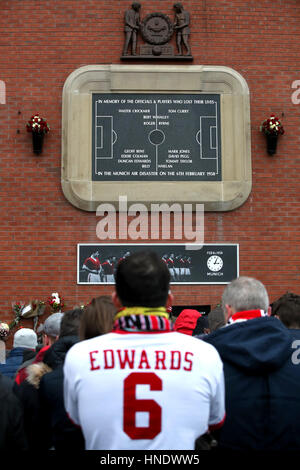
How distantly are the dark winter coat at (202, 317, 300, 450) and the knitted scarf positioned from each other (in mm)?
544

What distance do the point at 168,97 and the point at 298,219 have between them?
10.2 feet

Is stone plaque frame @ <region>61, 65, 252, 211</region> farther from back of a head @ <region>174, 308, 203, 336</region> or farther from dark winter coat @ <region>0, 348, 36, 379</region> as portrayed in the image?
dark winter coat @ <region>0, 348, 36, 379</region>

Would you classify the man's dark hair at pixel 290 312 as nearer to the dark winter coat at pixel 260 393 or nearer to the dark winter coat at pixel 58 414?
the dark winter coat at pixel 260 393

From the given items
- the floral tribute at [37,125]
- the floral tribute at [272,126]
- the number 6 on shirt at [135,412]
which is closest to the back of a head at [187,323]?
the number 6 on shirt at [135,412]

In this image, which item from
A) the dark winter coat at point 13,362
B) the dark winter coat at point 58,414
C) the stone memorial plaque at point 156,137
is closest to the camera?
the dark winter coat at point 58,414

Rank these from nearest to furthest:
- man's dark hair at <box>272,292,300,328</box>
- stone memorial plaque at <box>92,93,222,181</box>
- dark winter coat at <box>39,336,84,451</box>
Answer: dark winter coat at <box>39,336,84,451</box> → man's dark hair at <box>272,292,300,328</box> → stone memorial plaque at <box>92,93,222,181</box>

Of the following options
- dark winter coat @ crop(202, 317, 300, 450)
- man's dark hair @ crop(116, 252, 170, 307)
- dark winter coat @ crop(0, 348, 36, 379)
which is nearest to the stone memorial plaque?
dark winter coat @ crop(0, 348, 36, 379)

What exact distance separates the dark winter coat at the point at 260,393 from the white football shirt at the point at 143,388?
0.41m

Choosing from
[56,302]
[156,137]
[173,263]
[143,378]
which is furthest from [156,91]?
[143,378]

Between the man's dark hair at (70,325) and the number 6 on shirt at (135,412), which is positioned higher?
the man's dark hair at (70,325)

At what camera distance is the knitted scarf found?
2.10m

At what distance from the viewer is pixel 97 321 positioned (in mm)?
2680

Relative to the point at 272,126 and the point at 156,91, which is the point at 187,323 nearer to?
the point at 272,126

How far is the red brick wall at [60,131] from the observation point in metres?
9.10
